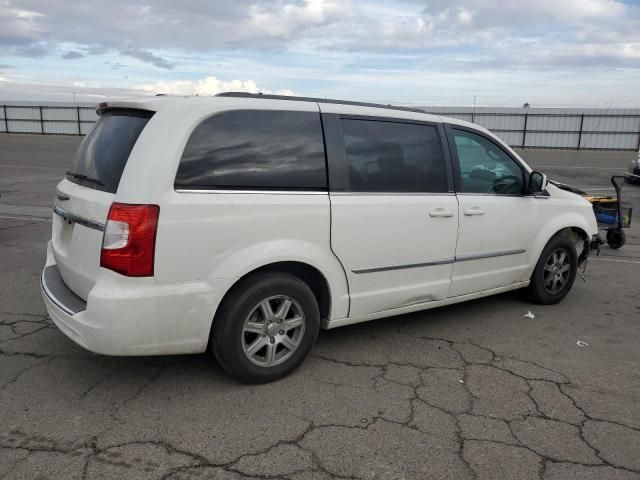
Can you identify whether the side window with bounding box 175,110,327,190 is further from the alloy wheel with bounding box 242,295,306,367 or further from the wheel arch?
the wheel arch

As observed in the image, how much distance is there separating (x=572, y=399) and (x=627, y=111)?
94.4ft

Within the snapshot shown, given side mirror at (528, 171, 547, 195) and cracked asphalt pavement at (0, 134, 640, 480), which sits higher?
side mirror at (528, 171, 547, 195)

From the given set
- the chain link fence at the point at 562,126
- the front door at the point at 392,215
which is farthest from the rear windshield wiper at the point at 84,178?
the chain link fence at the point at 562,126

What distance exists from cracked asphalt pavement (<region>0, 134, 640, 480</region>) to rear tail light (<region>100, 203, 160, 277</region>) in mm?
848

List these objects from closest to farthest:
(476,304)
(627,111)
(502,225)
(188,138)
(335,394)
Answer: (188,138)
(335,394)
(502,225)
(476,304)
(627,111)

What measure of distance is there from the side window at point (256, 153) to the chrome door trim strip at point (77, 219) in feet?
1.69

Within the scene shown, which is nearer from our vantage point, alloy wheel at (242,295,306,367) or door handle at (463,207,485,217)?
alloy wheel at (242,295,306,367)

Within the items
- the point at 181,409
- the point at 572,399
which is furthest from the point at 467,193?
the point at 181,409

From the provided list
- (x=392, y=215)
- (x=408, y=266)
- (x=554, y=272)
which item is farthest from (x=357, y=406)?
(x=554, y=272)

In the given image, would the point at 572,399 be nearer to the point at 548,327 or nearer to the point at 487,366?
the point at 487,366

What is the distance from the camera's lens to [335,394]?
3.40 metres

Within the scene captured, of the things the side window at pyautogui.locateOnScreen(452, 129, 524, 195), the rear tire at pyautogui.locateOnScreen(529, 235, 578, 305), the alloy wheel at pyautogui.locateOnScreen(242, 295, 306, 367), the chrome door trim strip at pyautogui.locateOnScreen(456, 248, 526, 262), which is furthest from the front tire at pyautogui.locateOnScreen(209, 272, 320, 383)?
the rear tire at pyautogui.locateOnScreen(529, 235, 578, 305)

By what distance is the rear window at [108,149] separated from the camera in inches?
125

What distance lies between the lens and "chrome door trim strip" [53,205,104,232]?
309 centimetres
